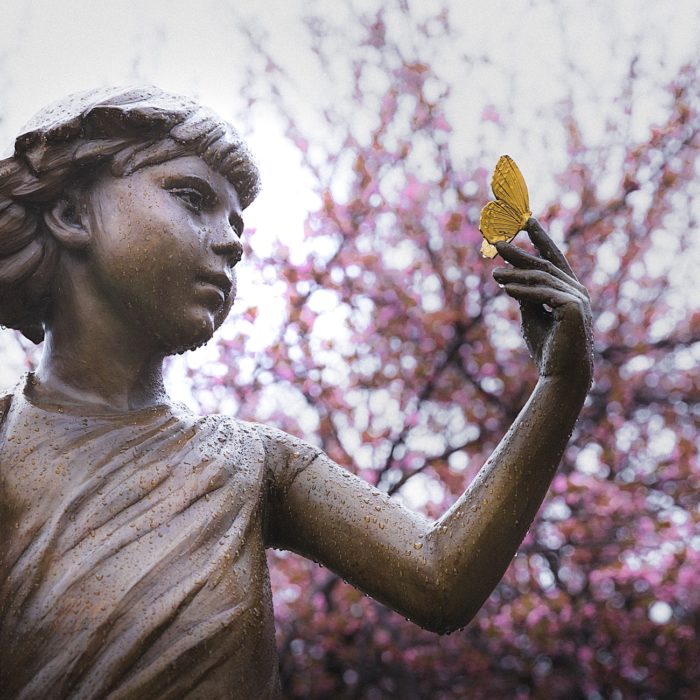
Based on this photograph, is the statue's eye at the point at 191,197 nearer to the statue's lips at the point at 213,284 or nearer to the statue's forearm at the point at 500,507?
the statue's lips at the point at 213,284

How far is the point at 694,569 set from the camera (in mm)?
6109

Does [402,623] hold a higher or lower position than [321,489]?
lower

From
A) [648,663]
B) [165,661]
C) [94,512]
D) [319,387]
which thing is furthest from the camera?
[319,387]

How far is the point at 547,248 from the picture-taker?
84.7 inches

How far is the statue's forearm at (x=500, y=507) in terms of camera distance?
2.05 m

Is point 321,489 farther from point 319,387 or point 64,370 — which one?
point 319,387

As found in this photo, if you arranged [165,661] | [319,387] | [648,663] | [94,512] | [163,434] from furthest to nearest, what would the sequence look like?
[319,387]
[648,663]
[163,434]
[94,512]
[165,661]

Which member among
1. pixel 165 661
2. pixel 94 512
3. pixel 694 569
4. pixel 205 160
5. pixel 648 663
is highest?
pixel 205 160

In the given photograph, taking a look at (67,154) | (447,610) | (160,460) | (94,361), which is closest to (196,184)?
(67,154)

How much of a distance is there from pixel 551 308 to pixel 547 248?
0.14m

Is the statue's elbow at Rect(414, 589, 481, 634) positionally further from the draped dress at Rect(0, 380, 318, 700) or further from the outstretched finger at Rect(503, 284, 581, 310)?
the outstretched finger at Rect(503, 284, 581, 310)

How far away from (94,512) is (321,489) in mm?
486

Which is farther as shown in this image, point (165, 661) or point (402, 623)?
point (402, 623)

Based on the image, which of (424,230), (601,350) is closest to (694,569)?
(601,350)
